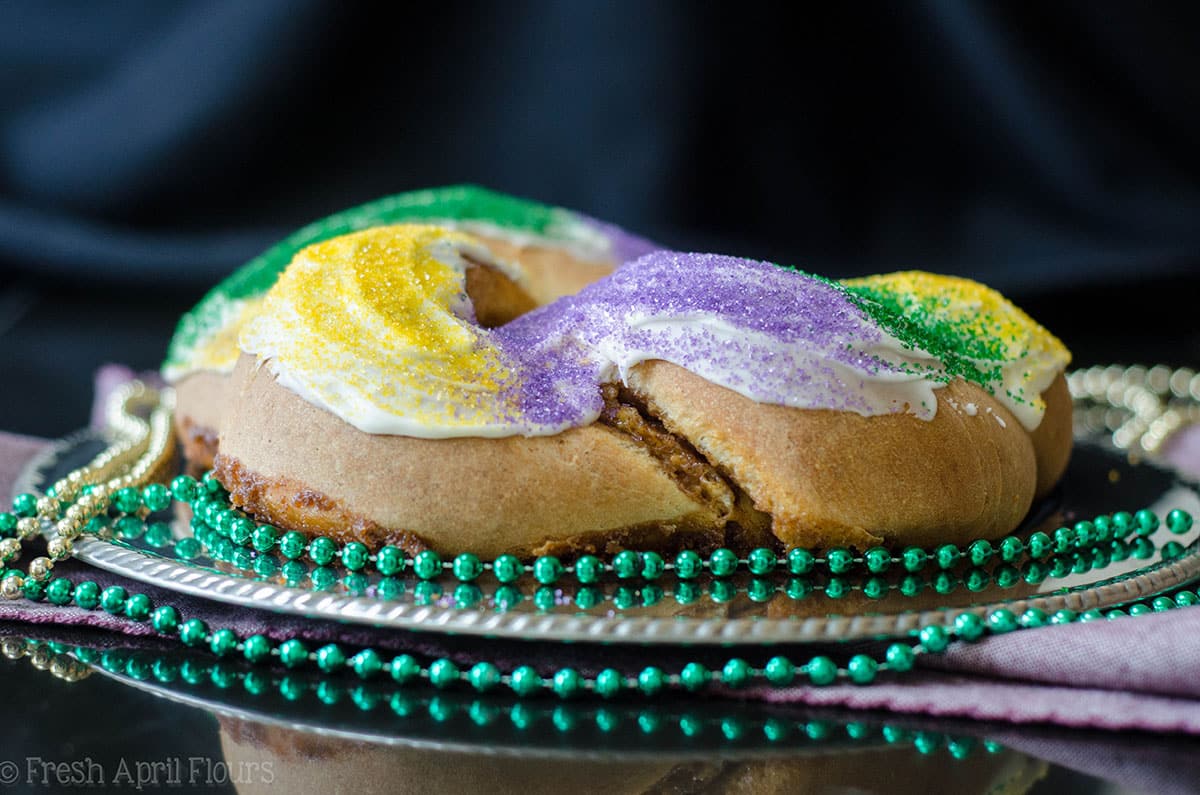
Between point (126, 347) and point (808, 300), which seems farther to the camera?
point (126, 347)

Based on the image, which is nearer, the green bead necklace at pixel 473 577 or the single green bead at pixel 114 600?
the green bead necklace at pixel 473 577

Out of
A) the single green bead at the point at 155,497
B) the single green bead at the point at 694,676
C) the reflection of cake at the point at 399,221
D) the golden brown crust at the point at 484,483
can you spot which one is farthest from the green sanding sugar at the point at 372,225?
the single green bead at the point at 694,676

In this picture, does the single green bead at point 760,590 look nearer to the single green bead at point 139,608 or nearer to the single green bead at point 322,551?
the single green bead at point 322,551

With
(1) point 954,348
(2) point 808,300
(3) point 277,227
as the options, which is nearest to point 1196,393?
(1) point 954,348

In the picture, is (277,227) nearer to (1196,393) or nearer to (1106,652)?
(1196,393)

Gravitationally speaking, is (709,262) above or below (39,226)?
below

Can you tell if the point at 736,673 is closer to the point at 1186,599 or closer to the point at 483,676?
the point at 483,676

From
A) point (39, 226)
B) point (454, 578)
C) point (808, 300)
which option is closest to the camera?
point (454, 578)
